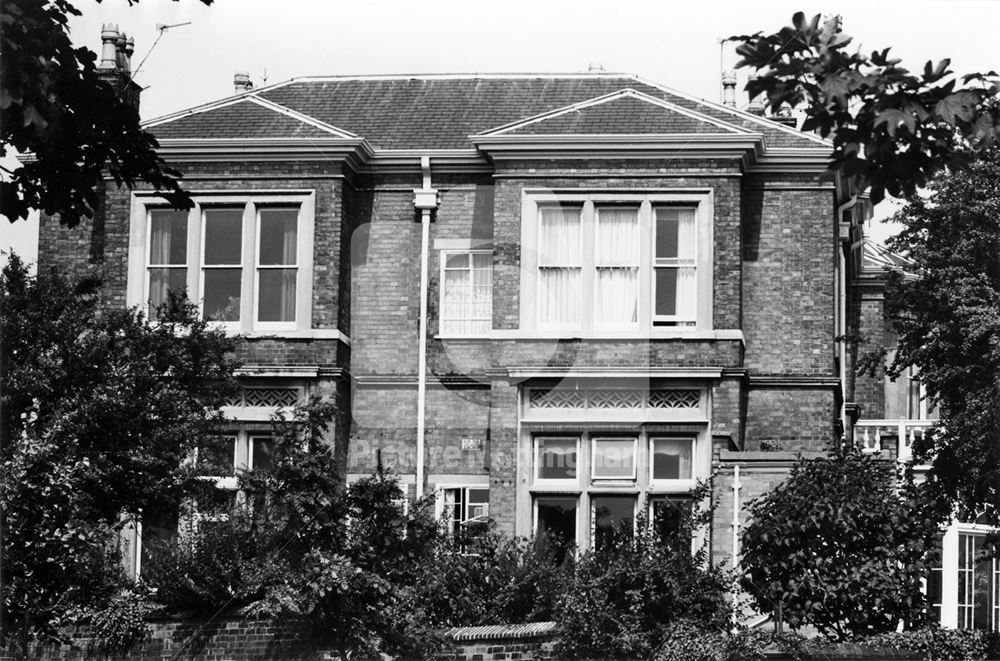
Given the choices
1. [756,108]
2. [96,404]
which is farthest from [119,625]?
[756,108]

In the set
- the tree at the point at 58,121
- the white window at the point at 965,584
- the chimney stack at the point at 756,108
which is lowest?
the white window at the point at 965,584

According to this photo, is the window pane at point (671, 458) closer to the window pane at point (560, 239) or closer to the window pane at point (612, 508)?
the window pane at point (612, 508)

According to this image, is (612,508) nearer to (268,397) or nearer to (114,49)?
(268,397)

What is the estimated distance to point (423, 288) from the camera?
27203 millimetres

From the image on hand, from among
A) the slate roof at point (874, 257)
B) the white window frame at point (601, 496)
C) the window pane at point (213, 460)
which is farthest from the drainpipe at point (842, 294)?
the window pane at point (213, 460)

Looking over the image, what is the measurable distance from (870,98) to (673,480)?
14973 millimetres

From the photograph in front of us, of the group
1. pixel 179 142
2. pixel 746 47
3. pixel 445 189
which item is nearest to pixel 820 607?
pixel 746 47

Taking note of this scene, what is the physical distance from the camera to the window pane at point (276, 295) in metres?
26.9

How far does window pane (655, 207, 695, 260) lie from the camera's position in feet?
87.0

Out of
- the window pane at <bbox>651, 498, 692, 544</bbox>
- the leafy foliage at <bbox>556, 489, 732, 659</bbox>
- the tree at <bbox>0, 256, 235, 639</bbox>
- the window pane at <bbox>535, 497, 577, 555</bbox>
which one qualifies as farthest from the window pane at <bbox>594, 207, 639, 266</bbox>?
the leafy foliage at <bbox>556, 489, 732, 659</bbox>

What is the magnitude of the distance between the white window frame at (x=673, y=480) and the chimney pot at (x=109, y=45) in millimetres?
10832

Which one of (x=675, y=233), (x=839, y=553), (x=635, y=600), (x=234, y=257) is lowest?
(x=635, y=600)

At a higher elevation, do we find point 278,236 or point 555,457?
point 278,236

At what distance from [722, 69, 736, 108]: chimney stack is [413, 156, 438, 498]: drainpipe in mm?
6431
